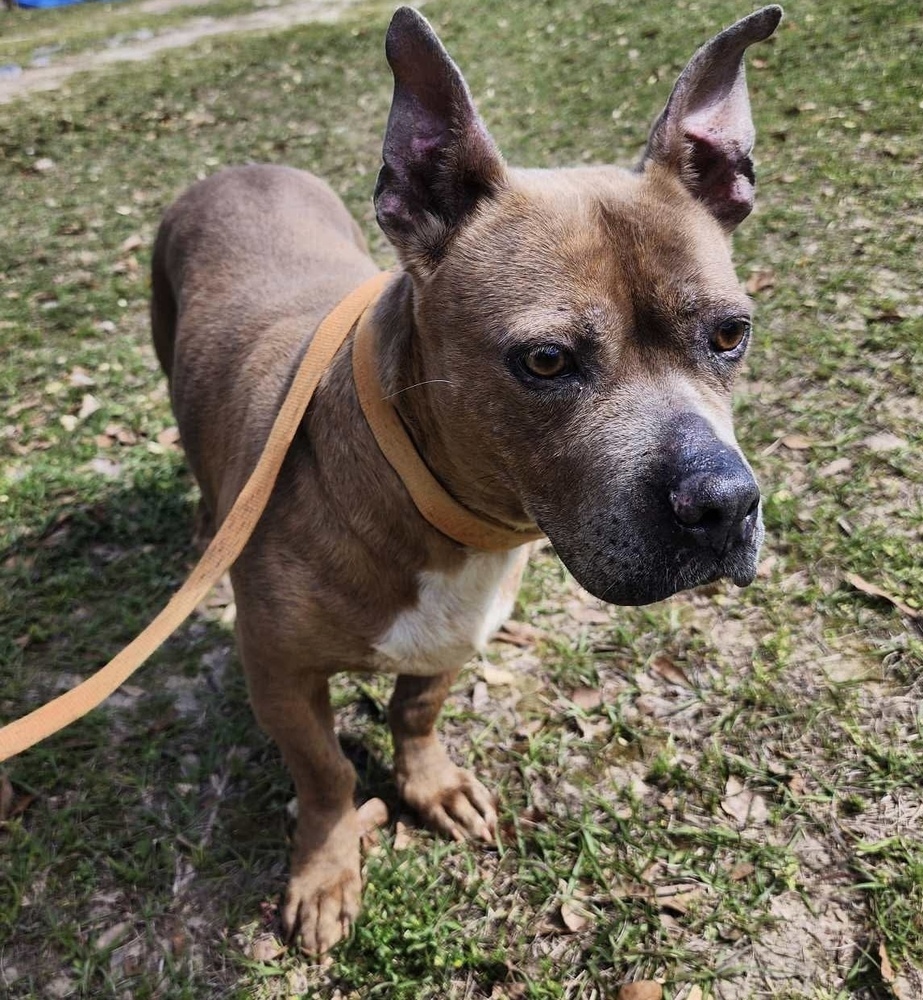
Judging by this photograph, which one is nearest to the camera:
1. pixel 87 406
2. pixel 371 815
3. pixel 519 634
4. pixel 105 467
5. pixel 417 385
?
pixel 417 385

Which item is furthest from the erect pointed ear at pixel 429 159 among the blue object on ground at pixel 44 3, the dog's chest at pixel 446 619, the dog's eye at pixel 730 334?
the blue object on ground at pixel 44 3

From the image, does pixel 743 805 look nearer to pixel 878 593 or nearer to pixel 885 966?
pixel 885 966

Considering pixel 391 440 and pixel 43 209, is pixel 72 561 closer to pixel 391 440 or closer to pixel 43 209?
pixel 391 440

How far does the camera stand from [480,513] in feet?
7.82

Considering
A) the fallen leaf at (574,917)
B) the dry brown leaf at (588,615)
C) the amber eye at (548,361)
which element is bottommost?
the fallen leaf at (574,917)

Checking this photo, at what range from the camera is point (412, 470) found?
2.33 metres

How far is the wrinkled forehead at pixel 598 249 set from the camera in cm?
201

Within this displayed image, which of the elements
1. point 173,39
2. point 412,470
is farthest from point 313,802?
point 173,39

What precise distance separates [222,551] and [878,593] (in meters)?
2.74

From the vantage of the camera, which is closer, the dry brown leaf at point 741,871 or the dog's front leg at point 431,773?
the dry brown leaf at point 741,871

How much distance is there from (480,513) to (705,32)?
915 centimetres

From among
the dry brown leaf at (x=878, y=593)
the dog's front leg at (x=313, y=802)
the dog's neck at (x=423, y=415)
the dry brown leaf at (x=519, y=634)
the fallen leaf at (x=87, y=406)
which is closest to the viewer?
the dog's neck at (x=423, y=415)

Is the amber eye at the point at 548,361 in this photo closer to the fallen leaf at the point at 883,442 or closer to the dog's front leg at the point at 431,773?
the dog's front leg at the point at 431,773

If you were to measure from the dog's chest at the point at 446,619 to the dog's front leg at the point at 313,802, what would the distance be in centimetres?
30
